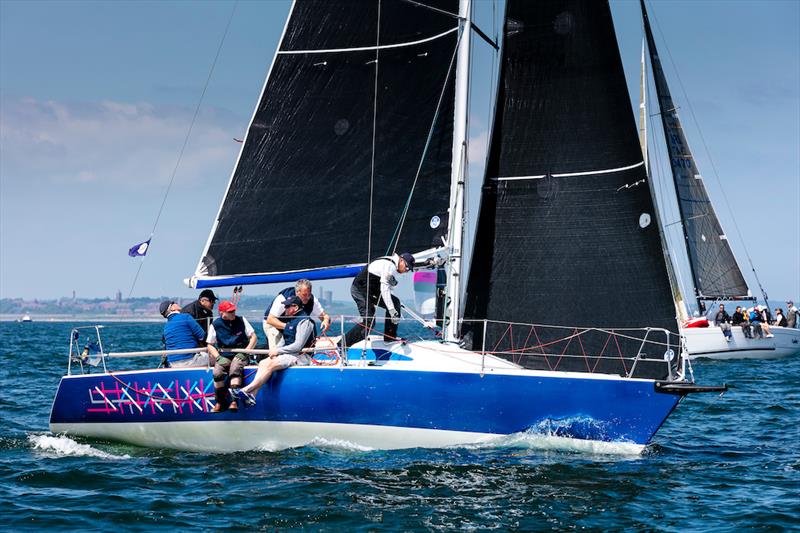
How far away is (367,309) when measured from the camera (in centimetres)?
1184

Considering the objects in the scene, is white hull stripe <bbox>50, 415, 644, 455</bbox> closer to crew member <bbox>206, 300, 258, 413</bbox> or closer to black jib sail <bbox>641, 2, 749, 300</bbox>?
crew member <bbox>206, 300, 258, 413</bbox>

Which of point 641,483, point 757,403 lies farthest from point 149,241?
point 757,403

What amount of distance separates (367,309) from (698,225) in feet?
81.8

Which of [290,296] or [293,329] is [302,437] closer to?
[293,329]

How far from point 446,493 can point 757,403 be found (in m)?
10.4

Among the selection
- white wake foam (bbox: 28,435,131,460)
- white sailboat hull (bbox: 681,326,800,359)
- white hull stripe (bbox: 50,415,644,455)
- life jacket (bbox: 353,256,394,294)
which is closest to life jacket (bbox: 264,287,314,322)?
life jacket (bbox: 353,256,394,294)

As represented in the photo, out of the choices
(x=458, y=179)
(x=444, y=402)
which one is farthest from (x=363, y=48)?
(x=444, y=402)

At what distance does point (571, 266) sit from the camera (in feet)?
38.2

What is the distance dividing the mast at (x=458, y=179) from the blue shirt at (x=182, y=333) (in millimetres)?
3310

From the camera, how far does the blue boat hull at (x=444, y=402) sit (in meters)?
10.6

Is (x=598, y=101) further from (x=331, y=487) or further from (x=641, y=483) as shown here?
(x=331, y=487)

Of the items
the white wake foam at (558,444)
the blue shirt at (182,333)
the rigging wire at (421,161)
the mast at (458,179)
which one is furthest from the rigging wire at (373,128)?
the white wake foam at (558,444)

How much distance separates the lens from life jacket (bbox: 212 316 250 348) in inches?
441

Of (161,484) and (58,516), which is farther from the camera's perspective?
(161,484)
